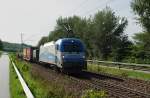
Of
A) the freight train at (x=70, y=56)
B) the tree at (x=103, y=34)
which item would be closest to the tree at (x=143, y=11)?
the tree at (x=103, y=34)

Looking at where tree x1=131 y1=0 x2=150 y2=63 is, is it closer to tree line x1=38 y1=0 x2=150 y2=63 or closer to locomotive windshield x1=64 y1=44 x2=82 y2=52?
tree line x1=38 y1=0 x2=150 y2=63

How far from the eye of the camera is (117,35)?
67312 millimetres

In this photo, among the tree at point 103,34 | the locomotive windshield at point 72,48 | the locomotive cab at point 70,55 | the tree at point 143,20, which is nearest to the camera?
the locomotive cab at point 70,55

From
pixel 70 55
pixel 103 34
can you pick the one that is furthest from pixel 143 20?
pixel 70 55

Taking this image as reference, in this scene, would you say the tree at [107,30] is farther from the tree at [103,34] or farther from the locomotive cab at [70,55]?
the locomotive cab at [70,55]

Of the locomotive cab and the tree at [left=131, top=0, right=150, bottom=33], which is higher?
the tree at [left=131, top=0, right=150, bottom=33]

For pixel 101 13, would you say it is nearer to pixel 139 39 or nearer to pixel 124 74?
pixel 139 39

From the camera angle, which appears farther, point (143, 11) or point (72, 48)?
point (143, 11)

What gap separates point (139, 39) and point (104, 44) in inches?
328

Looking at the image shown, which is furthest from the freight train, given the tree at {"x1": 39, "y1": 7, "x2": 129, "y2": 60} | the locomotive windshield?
the tree at {"x1": 39, "y1": 7, "x2": 129, "y2": 60}

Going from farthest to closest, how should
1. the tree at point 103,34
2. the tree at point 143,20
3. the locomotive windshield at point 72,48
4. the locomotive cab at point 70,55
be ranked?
the tree at point 103,34, the tree at point 143,20, the locomotive windshield at point 72,48, the locomotive cab at point 70,55

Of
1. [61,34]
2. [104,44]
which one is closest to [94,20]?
[104,44]

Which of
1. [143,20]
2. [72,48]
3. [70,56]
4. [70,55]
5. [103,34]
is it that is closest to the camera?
[70,56]

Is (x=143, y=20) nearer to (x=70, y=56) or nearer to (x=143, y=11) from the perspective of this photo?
(x=143, y=11)
